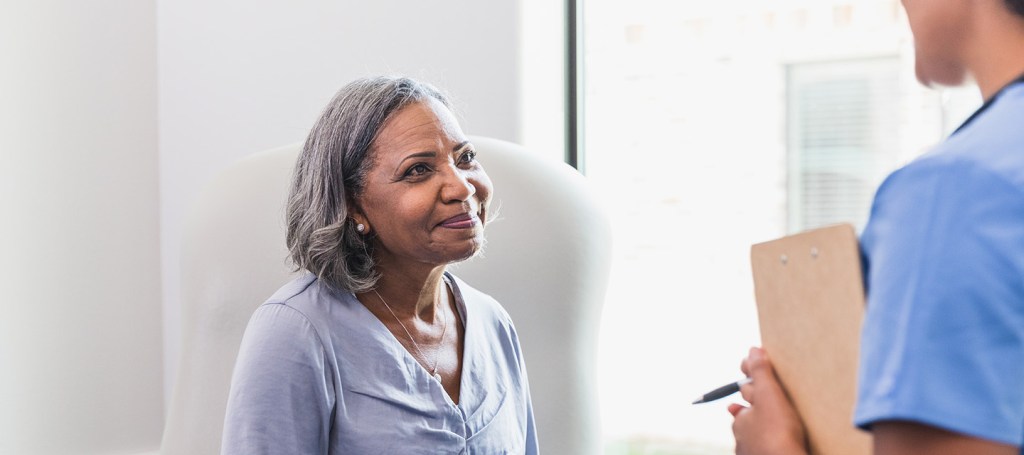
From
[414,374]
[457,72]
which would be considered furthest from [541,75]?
[414,374]

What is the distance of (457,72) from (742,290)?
0.77m

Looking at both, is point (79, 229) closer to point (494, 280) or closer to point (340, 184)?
point (494, 280)

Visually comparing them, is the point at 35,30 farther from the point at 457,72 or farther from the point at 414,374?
the point at 414,374

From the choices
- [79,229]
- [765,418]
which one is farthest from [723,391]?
[79,229]

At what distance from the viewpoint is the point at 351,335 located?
1.27 m

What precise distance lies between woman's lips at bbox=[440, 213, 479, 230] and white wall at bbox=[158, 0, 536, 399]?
78 cm

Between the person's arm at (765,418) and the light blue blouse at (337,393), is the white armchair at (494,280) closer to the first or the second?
the light blue blouse at (337,393)

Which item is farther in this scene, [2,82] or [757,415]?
[2,82]

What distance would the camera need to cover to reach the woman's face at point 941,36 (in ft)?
2.29

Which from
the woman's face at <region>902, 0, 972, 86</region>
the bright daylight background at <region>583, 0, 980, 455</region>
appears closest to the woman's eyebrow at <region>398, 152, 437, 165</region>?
the woman's face at <region>902, 0, 972, 86</region>

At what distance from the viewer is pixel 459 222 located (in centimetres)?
132

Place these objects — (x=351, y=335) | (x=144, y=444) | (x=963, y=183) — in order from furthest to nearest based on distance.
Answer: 1. (x=144, y=444)
2. (x=351, y=335)
3. (x=963, y=183)

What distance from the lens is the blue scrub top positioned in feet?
1.87

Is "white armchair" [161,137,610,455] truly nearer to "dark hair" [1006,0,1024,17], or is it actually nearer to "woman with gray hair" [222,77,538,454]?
"woman with gray hair" [222,77,538,454]
